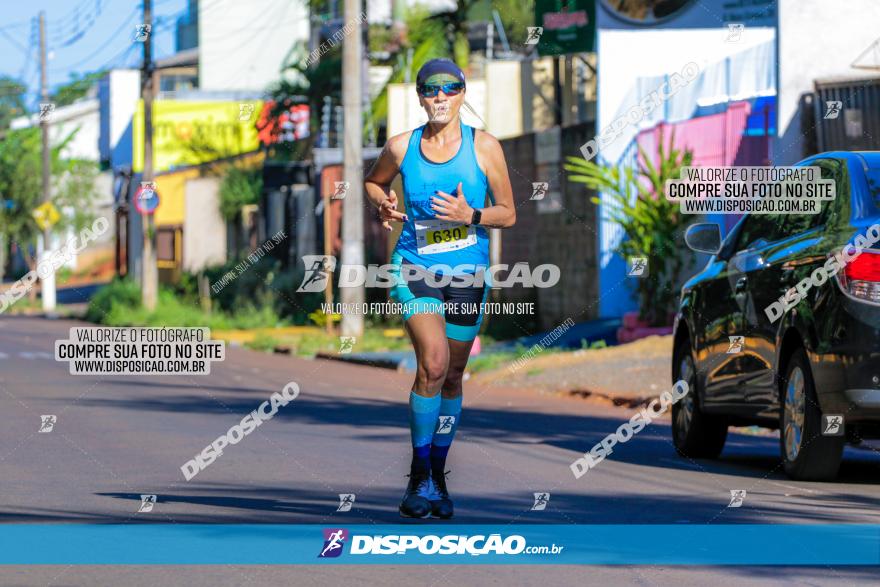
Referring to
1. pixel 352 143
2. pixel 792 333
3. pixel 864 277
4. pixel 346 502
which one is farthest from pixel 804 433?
pixel 352 143

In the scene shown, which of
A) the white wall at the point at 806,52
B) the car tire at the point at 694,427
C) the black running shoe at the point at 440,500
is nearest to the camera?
the black running shoe at the point at 440,500

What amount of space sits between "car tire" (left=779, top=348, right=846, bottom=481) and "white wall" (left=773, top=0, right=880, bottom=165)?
34.2 feet

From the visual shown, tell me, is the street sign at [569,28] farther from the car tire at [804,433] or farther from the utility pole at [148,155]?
the car tire at [804,433]

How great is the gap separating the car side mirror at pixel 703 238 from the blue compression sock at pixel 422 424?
3.57 metres

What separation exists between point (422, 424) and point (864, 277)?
289cm

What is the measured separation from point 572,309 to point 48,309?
24.3m

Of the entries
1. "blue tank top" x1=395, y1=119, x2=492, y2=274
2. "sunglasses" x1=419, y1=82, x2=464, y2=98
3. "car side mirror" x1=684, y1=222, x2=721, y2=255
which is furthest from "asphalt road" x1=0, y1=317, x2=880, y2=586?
"sunglasses" x1=419, y1=82, x2=464, y2=98

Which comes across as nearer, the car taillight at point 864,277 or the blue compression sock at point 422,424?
the blue compression sock at point 422,424

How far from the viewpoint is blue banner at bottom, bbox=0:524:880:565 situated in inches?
277

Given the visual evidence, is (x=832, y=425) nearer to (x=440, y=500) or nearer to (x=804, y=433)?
(x=804, y=433)

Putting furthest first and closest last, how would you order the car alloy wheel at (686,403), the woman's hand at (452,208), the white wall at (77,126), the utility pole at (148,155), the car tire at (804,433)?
the white wall at (77,126) < the utility pole at (148,155) < the car alloy wheel at (686,403) < the car tire at (804,433) < the woman's hand at (452,208)

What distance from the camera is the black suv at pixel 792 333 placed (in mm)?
9367

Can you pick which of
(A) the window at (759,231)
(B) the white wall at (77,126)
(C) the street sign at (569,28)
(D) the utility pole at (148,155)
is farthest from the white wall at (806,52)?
(B) the white wall at (77,126)

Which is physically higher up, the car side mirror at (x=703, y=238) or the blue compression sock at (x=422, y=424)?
the car side mirror at (x=703, y=238)
